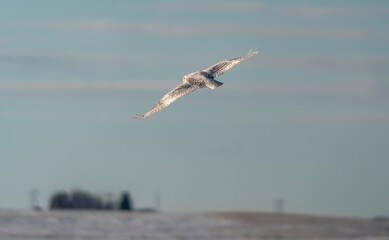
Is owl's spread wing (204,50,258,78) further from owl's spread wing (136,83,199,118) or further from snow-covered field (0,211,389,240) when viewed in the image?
snow-covered field (0,211,389,240)

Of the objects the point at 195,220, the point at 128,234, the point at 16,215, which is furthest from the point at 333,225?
the point at 16,215

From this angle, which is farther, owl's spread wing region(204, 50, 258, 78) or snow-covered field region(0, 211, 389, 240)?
snow-covered field region(0, 211, 389, 240)

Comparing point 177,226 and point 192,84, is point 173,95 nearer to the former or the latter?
point 192,84

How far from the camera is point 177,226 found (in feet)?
281

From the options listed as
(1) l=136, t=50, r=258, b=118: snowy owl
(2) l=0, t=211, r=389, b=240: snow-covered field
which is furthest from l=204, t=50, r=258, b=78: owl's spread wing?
(2) l=0, t=211, r=389, b=240: snow-covered field

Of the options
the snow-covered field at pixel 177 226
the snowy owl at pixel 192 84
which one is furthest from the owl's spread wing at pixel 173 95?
the snow-covered field at pixel 177 226

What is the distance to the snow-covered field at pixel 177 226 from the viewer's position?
80812mm

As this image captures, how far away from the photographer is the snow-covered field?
80.8 metres

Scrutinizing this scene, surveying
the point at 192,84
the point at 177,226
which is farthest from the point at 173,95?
the point at 177,226

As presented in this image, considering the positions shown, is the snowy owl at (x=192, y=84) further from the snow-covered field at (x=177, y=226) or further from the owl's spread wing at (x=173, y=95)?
the snow-covered field at (x=177, y=226)

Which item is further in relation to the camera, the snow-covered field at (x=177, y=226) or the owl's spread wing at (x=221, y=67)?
the snow-covered field at (x=177, y=226)

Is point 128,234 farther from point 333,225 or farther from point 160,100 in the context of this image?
point 160,100

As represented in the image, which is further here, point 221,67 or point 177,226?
point 177,226

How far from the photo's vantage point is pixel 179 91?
3266 centimetres
